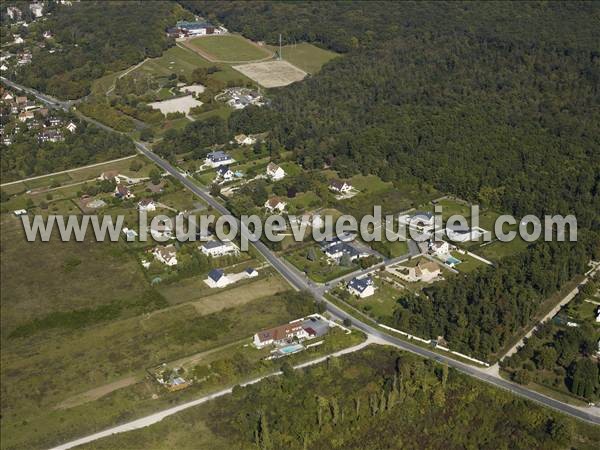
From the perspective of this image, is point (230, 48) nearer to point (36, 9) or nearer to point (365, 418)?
point (36, 9)

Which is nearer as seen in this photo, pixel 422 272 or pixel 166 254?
pixel 422 272

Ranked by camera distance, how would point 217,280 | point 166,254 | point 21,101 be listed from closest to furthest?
point 217,280 → point 166,254 → point 21,101

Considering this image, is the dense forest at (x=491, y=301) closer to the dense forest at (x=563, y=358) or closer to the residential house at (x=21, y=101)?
the dense forest at (x=563, y=358)

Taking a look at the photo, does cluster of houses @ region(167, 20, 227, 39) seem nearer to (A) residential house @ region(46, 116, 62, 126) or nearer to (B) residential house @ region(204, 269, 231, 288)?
(A) residential house @ region(46, 116, 62, 126)

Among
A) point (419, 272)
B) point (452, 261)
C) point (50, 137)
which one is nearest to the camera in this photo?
point (419, 272)

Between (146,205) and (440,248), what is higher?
(440,248)

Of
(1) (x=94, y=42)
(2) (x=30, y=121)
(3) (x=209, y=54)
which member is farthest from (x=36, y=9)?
(2) (x=30, y=121)

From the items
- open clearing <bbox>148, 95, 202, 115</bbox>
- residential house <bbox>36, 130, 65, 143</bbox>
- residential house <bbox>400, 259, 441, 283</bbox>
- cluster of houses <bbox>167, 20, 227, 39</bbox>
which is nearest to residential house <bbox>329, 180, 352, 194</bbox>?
residential house <bbox>400, 259, 441, 283</bbox>
